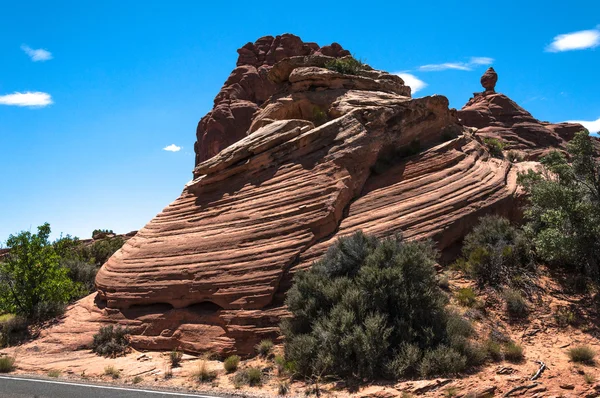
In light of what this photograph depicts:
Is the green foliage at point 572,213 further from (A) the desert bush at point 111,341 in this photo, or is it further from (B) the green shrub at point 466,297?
(A) the desert bush at point 111,341

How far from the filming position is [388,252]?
444 inches

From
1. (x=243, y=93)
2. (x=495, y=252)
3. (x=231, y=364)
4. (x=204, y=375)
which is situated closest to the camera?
(x=204, y=375)

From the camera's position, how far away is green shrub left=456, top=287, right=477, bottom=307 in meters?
11.4

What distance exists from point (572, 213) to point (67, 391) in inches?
541

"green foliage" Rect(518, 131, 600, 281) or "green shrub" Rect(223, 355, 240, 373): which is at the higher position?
"green foliage" Rect(518, 131, 600, 281)

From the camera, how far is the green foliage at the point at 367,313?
919cm

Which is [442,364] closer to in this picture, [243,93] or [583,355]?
[583,355]

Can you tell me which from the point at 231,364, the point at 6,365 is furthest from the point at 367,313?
the point at 6,365

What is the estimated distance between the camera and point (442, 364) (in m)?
8.65

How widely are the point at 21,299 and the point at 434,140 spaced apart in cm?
1769

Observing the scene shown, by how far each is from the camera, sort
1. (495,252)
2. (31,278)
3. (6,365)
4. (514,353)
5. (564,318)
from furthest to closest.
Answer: (31,278) → (495,252) → (6,365) → (564,318) → (514,353)

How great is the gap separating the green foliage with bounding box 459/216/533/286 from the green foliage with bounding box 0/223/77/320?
1515cm

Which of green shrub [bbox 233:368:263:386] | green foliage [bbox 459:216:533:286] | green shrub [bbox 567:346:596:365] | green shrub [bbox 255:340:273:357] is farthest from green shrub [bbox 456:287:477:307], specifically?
green shrub [bbox 233:368:263:386]

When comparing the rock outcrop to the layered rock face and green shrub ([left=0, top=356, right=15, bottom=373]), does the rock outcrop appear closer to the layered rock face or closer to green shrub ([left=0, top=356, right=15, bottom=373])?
the layered rock face
